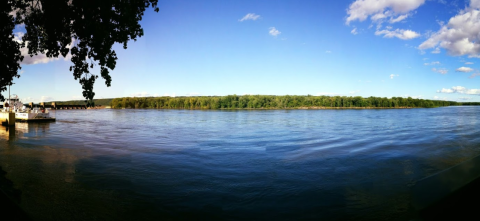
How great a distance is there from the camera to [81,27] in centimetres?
809

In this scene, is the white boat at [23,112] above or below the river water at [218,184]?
above

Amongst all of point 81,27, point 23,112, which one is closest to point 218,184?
point 81,27

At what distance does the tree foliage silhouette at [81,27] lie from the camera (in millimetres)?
7652

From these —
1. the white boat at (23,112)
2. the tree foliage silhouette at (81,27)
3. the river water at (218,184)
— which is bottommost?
the river water at (218,184)

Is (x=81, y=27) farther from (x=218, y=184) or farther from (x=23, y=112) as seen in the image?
(x=23, y=112)

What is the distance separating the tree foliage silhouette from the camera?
7652 mm

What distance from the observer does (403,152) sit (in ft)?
54.6

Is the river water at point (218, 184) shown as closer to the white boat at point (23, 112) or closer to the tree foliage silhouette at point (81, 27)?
the tree foliage silhouette at point (81, 27)

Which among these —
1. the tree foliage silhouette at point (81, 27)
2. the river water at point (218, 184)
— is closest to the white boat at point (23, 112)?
the river water at point (218, 184)

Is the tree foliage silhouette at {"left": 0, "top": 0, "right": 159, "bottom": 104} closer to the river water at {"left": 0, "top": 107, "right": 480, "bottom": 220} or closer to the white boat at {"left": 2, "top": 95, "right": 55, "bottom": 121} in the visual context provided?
the river water at {"left": 0, "top": 107, "right": 480, "bottom": 220}

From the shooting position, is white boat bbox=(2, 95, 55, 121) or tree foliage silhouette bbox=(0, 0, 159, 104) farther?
white boat bbox=(2, 95, 55, 121)

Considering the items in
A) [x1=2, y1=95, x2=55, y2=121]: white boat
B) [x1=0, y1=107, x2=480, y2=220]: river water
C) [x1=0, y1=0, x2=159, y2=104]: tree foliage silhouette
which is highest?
[x1=0, y1=0, x2=159, y2=104]: tree foliage silhouette

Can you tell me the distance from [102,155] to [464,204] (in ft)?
56.9

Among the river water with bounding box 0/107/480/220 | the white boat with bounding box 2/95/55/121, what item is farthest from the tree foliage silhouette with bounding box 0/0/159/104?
the white boat with bounding box 2/95/55/121
